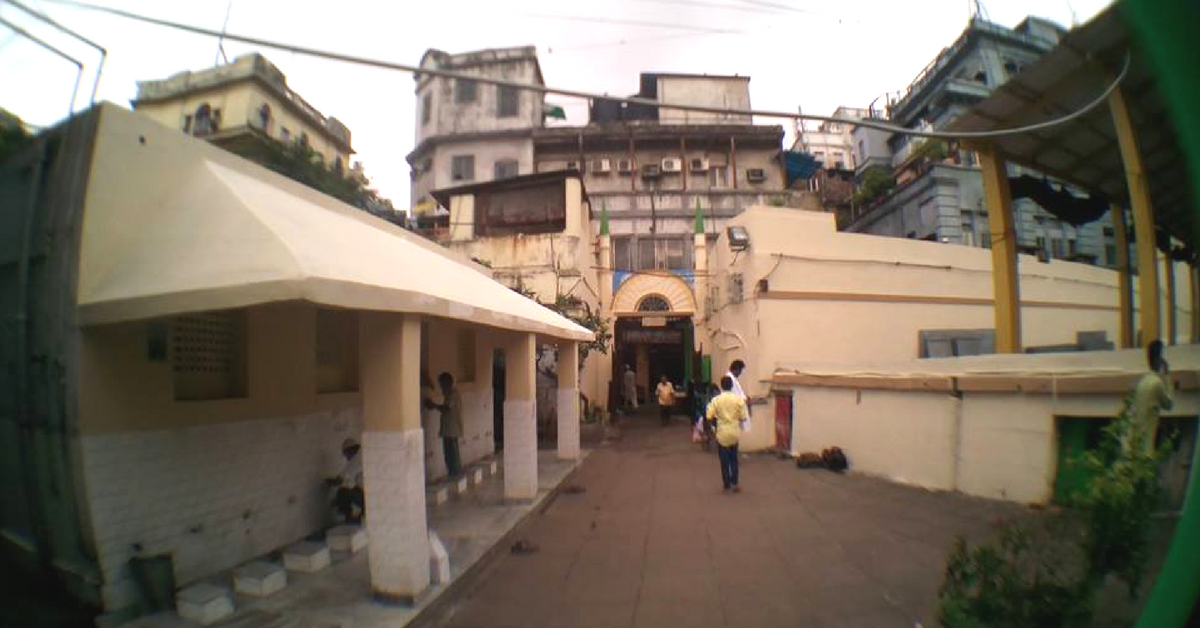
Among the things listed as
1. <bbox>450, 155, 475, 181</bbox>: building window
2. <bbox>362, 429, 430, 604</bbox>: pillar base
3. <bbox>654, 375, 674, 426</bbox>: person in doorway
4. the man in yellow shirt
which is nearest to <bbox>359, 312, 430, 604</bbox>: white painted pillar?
<bbox>362, 429, 430, 604</bbox>: pillar base

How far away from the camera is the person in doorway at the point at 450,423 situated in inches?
289

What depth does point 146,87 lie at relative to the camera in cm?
346

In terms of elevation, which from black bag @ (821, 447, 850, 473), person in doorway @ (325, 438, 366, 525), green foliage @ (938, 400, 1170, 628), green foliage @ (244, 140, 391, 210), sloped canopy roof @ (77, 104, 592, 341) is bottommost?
black bag @ (821, 447, 850, 473)

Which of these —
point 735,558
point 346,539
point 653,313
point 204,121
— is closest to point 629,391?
point 653,313

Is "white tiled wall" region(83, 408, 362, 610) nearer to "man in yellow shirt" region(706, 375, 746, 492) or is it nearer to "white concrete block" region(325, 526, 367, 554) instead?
"white concrete block" region(325, 526, 367, 554)

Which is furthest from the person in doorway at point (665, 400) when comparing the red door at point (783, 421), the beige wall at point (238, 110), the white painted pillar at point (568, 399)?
the beige wall at point (238, 110)

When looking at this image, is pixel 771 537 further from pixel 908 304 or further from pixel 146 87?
pixel 908 304

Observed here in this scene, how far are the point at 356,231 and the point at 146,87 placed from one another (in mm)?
1828

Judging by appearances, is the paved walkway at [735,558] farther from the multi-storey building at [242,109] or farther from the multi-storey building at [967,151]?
the multi-storey building at [242,109]

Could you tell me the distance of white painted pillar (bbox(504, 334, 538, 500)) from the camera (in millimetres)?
6535

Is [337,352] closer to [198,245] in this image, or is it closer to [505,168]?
[198,245]

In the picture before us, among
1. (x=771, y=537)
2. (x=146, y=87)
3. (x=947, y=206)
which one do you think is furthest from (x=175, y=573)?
(x=947, y=206)

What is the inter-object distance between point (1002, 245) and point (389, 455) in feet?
13.2

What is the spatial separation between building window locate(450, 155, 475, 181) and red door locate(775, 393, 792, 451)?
46.3 feet
